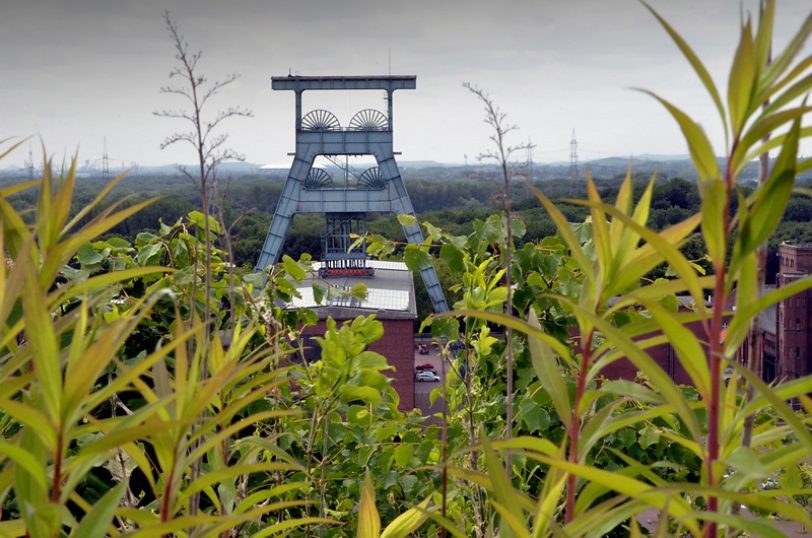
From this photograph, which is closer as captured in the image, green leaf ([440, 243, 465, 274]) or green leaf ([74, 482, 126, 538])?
green leaf ([74, 482, 126, 538])

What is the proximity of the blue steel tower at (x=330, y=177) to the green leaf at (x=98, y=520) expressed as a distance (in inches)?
359

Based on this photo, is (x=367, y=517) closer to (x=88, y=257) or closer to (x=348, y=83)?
(x=88, y=257)

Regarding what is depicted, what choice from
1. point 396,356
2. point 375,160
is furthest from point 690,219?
point 375,160

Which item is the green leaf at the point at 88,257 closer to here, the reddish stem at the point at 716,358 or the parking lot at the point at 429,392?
the parking lot at the point at 429,392

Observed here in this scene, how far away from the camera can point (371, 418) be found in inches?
58.1

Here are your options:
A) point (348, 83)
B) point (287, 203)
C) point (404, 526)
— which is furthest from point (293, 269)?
point (287, 203)

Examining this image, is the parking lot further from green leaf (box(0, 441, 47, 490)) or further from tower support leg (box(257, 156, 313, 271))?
tower support leg (box(257, 156, 313, 271))

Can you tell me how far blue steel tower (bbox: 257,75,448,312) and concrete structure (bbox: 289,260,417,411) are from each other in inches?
25.6

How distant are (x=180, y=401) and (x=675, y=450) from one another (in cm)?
107

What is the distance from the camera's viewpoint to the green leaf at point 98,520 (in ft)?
1.38

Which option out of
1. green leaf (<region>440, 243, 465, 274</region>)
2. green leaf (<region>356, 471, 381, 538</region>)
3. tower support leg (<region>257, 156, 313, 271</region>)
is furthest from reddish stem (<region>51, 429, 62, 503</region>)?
tower support leg (<region>257, 156, 313, 271</region>)

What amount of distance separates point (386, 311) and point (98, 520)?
1913 millimetres

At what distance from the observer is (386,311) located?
233cm

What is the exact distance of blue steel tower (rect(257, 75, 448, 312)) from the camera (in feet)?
32.3
